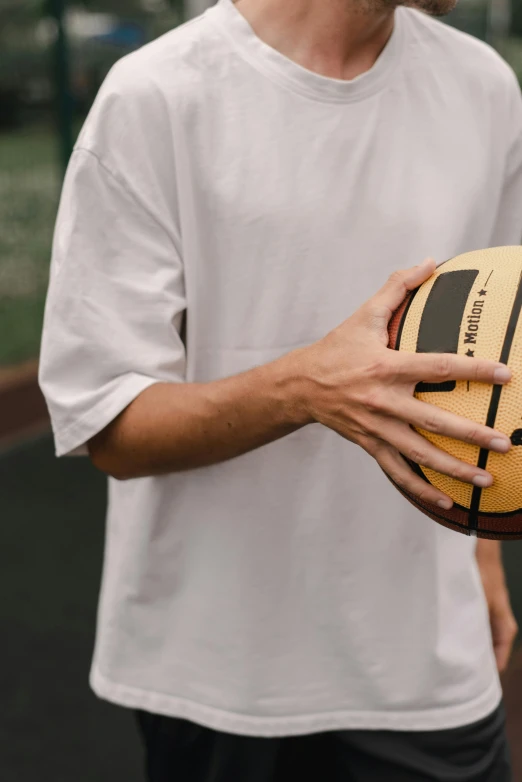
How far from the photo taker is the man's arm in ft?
2.41

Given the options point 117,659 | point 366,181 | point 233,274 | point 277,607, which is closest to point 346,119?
point 366,181

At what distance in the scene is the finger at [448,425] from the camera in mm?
726

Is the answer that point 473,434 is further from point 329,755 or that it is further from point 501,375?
point 329,755

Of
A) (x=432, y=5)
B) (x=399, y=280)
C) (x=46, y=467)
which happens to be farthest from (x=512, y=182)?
(x=46, y=467)

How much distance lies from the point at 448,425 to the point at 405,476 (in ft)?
0.26

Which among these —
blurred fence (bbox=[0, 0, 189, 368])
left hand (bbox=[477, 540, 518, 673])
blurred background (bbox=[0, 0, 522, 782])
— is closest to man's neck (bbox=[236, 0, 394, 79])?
left hand (bbox=[477, 540, 518, 673])

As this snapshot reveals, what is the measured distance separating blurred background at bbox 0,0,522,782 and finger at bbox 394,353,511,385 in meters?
1.49

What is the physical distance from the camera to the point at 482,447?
2.48 feet

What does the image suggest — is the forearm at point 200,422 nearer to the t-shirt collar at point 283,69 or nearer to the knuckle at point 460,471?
the knuckle at point 460,471

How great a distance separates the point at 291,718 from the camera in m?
1.11

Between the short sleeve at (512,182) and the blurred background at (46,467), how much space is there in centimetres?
124

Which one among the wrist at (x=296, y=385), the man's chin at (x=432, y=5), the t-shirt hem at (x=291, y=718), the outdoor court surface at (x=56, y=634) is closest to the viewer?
the wrist at (x=296, y=385)

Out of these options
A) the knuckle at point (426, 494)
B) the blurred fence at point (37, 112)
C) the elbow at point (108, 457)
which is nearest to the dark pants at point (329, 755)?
the elbow at point (108, 457)

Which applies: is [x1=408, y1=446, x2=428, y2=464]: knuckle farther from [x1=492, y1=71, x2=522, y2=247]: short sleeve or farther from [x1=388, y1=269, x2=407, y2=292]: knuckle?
[x1=492, y1=71, x2=522, y2=247]: short sleeve
